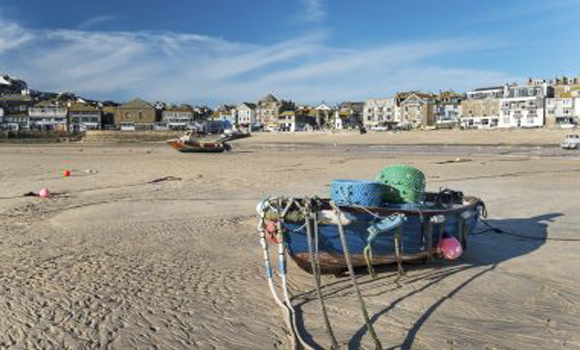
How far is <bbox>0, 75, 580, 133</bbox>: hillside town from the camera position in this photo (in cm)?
10538

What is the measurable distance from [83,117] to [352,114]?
235ft

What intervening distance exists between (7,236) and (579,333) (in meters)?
8.97

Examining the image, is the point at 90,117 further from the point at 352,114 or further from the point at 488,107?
the point at 488,107

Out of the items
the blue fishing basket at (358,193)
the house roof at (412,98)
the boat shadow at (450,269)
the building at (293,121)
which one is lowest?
the boat shadow at (450,269)

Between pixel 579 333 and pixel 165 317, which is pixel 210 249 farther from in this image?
pixel 579 333

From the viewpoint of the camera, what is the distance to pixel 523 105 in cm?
10575

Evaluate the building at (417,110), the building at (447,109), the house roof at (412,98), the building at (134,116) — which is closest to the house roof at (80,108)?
the building at (134,116)

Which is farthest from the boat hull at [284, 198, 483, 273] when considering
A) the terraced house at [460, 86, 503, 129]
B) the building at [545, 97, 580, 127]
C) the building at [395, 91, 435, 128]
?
the building at [395, 91, 435, 128]

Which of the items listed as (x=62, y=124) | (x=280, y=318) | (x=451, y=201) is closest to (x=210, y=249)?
(x=280, y=318)

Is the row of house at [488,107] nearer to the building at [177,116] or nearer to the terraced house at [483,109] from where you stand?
the terraced house at [483,109]

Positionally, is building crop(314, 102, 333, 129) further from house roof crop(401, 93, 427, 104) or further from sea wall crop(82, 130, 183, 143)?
sea wall crop(82, 130, 183, 143)

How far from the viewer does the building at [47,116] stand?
133 metres

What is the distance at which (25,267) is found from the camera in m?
7.28

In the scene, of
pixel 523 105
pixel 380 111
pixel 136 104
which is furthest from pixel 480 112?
pixel 136 104
